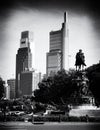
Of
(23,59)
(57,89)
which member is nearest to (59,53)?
(23,59)

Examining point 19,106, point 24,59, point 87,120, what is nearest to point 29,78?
point 24,59

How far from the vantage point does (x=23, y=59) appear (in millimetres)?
86062

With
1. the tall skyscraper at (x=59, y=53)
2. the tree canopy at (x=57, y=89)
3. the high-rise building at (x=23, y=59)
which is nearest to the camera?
the tree canopy at (x=57, y=89)

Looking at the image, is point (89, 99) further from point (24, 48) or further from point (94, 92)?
point (24, 48)

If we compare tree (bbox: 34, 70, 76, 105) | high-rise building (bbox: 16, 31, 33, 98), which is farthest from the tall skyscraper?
tree (bbox: 34, 70, 76, 105)

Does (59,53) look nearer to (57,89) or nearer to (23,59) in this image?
(23,59)

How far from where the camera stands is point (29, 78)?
8381 centimetres

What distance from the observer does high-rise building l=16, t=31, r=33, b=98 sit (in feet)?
272

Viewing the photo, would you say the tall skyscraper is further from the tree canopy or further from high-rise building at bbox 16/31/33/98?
the tree canopy

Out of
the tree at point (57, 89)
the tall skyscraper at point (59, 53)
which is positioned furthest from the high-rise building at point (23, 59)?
the tree at point (57, 89)

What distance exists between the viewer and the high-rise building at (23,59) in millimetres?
82762

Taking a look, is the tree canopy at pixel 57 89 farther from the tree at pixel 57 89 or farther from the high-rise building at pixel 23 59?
the high-rise building at pixel 23 59

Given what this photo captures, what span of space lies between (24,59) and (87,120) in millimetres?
70660

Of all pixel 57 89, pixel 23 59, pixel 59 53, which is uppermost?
pixel 59 53
